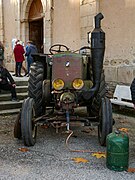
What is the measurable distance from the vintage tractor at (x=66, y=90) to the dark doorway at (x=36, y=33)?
8885mm

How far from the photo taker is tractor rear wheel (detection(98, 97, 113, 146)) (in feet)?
14.7

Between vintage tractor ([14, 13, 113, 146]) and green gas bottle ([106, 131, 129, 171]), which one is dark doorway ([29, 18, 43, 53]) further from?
green gas bottle ([106, 131, 129, 171])

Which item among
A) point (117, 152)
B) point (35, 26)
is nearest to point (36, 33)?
point (35, 26)

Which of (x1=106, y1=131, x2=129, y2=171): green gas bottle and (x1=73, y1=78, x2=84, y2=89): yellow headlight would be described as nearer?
(x1=106, y1=131, x2=129, y2=171): green gas bottle

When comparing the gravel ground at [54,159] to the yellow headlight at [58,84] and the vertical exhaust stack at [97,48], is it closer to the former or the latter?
Answer: the yellow headlight at [58,84]

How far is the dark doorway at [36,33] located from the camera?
14094 mm

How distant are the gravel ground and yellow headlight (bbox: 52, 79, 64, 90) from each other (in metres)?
0.96

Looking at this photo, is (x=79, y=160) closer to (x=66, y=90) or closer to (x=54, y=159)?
(x=54, y=159)

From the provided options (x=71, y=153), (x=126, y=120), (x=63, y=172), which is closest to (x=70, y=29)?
(x=126, y=120)

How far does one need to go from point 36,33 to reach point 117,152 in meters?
11.4

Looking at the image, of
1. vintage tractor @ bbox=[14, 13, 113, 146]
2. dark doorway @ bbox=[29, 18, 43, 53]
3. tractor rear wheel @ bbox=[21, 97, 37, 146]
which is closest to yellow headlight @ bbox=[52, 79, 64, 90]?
vintage tractor @ bbox=[14, 13, 113, 146]

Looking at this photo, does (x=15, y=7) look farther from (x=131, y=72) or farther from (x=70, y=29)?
Answer: (x=131, y=72)

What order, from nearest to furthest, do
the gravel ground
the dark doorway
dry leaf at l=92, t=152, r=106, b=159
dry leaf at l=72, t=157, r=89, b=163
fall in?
the gravel ground < dry leaf at l=72, t=157, r=89, b=163 < dry leaf at l=92, t=152, r=106, b=159 < the dark doorway

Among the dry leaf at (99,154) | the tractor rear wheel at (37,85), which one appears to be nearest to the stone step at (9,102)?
the tractor rear wheel at (37,85)
